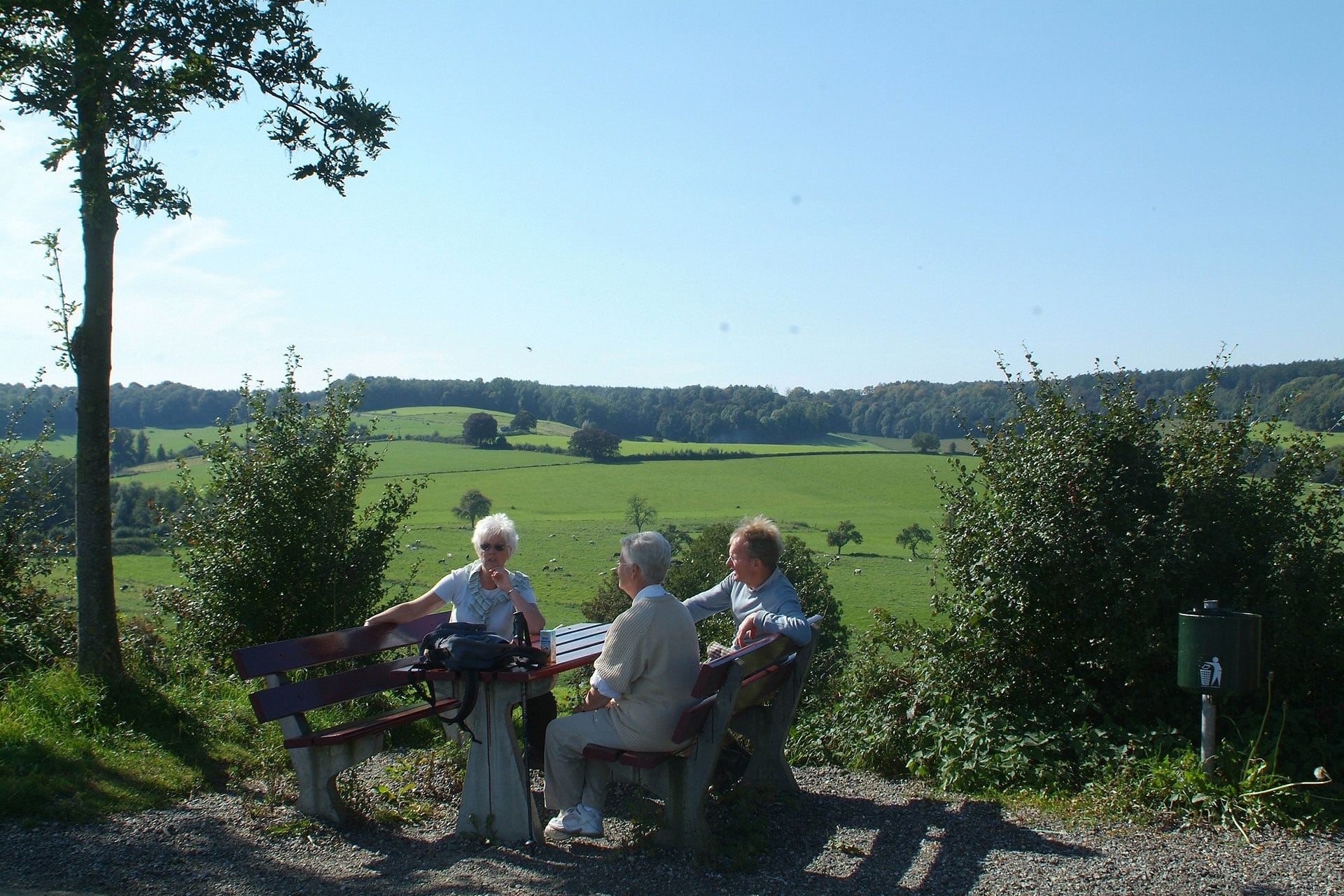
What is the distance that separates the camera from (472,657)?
15.3 feet

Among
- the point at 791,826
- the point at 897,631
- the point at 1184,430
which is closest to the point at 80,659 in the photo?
the point at 791,826

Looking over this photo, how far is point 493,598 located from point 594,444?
5025cm

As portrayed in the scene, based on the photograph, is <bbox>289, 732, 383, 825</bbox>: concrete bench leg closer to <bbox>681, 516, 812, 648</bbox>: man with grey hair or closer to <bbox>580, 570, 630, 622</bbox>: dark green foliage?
<bbox>681, 516, 812, 648</bbox>: man with grey hair

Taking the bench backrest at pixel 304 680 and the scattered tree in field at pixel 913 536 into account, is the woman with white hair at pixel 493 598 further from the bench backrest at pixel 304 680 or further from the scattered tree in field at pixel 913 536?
the scattered tree in field at pixel 913 536

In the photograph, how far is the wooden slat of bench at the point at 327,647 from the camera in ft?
15.6

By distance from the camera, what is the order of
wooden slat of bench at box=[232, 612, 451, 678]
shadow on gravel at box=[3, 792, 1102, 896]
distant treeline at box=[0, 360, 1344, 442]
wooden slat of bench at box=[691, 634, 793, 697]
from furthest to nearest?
distant treeline at box=[0, 360, 1344, 442], wooden slat of bench at box=[232, 612, 451, 678], wooden slat of bench at box=[691, 634, 793, 697], shadow on gravel at box=[3, 792, 1102, 896]

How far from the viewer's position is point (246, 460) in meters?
8.59

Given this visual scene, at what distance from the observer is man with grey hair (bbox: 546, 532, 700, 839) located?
14.8 feet

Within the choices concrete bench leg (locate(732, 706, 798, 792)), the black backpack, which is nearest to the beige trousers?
the black backpack

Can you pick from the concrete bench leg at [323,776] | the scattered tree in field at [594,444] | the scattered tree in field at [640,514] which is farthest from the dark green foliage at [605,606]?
the scattered tree in field at [594,444]

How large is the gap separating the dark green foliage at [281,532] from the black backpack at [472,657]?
3.94 metres

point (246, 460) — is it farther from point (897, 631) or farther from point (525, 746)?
point (897, 631)

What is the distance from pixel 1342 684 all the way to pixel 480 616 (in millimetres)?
4937

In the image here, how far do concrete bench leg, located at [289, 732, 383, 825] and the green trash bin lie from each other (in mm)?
4045
